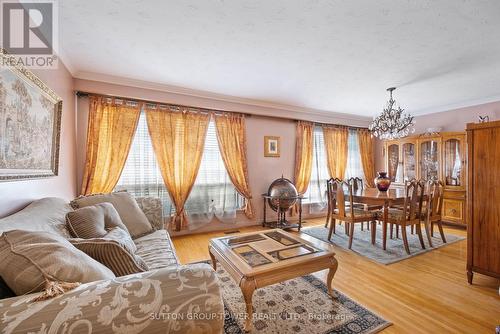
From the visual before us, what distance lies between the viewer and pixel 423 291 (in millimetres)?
2035

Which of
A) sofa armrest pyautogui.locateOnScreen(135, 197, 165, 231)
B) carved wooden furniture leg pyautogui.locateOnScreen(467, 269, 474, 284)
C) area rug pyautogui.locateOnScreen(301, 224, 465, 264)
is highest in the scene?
sofa armrest pyautogui.locateOnScreen(135, 197, 165, 231)

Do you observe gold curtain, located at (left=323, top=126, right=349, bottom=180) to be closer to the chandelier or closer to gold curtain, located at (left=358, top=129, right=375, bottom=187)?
gold curtain, located at (left=358, top=129, right=375, bottom=187)

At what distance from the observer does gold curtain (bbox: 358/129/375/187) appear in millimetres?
5461

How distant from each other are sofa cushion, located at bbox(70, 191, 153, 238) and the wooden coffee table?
767 mm

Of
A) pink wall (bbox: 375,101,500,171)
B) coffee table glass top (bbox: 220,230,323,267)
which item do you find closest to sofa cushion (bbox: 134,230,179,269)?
coffee table glass top (bbox: 220,230,323,267)

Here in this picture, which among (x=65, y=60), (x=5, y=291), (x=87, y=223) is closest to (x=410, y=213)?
(x=87, y=223)

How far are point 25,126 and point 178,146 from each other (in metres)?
2.04

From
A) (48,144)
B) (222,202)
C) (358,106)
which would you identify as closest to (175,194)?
(222,202)

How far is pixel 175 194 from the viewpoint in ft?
11.5

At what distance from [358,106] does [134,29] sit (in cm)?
411

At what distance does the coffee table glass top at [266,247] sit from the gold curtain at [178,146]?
163cm

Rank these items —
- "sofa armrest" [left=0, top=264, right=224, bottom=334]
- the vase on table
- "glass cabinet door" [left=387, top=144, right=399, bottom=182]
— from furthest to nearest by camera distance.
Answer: "glass cabinet door" [left=387, top=144, right=399, bottom=182] < the vase on table < "sofa armrest" [left=0, top=264, right=224, bottom=334]

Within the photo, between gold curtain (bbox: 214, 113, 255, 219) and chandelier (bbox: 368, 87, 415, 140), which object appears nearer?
chandelier (bbox: 368, 87, 415, 140)

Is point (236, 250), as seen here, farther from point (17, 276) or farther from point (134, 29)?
point (134, 29)
